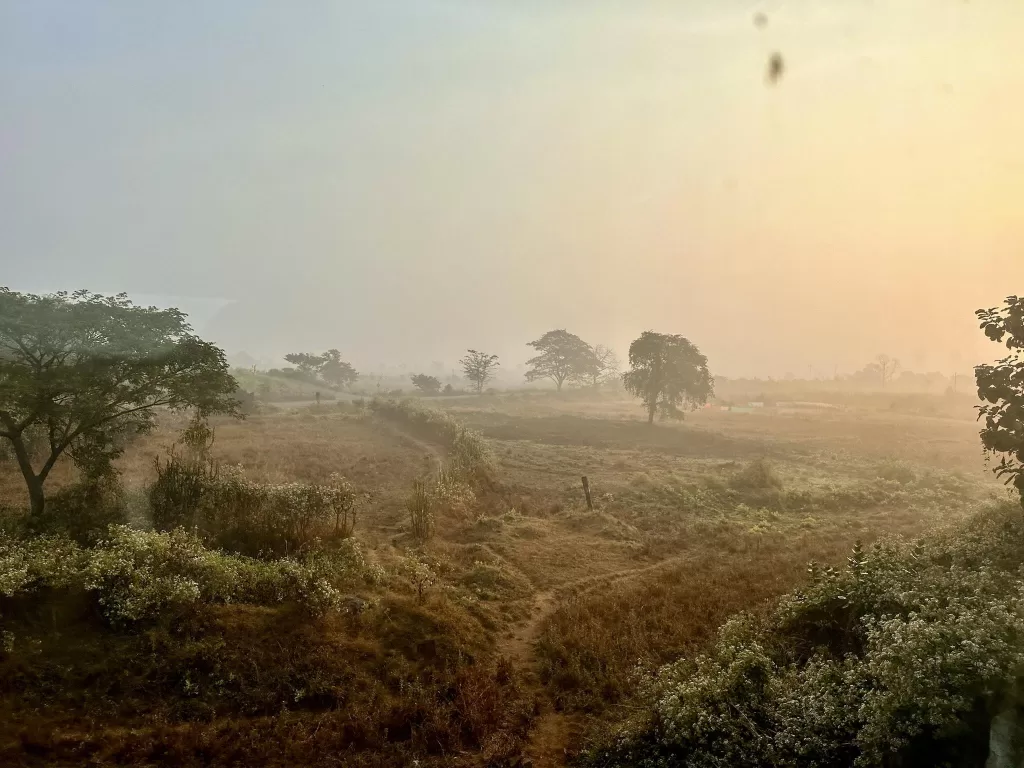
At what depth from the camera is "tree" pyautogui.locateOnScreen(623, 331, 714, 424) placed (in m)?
50.8

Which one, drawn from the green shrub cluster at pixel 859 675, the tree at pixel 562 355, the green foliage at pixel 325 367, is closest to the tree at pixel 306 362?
the green foliage at pixel 325 367

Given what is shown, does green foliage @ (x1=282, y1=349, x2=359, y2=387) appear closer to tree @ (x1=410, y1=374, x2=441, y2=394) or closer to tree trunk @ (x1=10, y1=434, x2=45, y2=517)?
tree @ (x1=410, y1=374, x2=441, y2=394)

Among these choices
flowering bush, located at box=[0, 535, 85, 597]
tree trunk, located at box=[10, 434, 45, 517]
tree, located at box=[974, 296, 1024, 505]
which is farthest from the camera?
tree trunk, located at box=[10, 434, 45, 517]

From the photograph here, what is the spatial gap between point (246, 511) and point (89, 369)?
→ 5.50m

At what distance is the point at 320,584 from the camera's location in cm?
1119

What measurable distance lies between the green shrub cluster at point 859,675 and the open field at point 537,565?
5.03 feet

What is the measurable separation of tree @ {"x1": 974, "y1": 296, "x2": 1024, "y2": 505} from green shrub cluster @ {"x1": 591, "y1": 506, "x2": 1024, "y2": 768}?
1.78 metres

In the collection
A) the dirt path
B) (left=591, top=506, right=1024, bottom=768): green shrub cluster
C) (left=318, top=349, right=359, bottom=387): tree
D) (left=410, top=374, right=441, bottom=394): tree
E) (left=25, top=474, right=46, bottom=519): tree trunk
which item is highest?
(left=318, top=349, right=359, bottom=387): tree

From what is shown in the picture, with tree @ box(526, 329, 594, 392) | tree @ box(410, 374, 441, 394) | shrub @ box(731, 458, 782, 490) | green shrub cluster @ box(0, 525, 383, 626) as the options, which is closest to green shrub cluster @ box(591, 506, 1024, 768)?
green shrub cluster @ box(0, 525, 383, 626)

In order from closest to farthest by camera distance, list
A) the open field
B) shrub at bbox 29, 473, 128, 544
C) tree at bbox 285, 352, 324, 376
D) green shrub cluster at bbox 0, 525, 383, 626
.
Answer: the open field < green shrub cluster at bbox 0, 525, 383, 626 < shrub at bbox 29, 473, 128, 544 < tree at bbox 285, 352, 324, 376

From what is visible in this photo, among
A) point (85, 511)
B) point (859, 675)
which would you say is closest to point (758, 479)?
point (859, 675)

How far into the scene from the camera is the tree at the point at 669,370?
50.8 m

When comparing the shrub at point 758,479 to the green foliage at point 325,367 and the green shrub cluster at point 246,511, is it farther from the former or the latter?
the green foliage at point 325,367

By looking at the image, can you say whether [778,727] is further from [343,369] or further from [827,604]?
[343,369]
